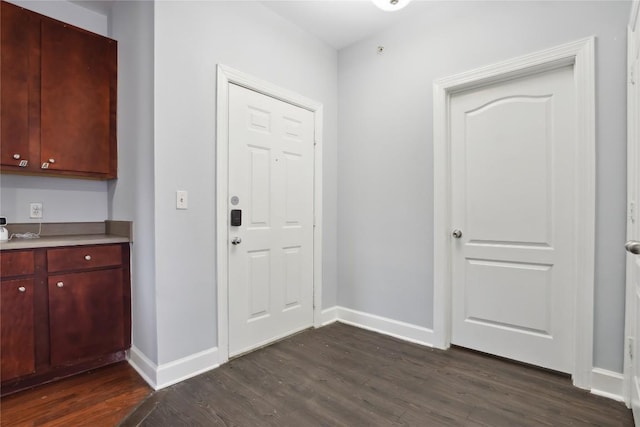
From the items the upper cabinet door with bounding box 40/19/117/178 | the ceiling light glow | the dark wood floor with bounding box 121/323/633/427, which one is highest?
the ceiling light glow

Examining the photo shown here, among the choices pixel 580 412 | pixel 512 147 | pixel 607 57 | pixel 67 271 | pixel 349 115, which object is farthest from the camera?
pixel 349 115

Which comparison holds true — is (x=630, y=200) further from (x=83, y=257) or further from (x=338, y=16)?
(x=83, y=257)

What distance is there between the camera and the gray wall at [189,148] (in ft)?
6.48

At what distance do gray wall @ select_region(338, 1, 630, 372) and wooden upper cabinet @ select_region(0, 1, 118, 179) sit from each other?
203cm

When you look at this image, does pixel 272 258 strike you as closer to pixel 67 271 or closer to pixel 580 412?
pixel 67 271

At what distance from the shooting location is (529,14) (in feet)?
6.95

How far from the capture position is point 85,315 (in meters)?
2.10

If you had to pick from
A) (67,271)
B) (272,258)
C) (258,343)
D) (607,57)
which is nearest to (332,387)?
(258,343)

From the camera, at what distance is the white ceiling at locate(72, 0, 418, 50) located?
8.21 ft

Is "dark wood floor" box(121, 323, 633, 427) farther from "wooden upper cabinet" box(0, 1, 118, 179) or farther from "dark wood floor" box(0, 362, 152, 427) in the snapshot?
"wooden upper cabinet" box(0, 1, 118, 179)

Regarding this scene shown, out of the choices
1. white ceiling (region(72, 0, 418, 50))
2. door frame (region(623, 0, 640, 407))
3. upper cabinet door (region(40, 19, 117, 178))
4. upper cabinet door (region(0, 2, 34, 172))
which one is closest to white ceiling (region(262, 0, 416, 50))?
white ceiling (region(72, 0, 418, 50))

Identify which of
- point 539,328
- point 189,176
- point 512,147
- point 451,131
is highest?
point 451,131

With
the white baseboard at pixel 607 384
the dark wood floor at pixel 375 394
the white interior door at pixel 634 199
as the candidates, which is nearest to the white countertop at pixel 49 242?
the dark wood floor at pixel 375 394

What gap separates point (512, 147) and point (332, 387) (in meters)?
2.05
